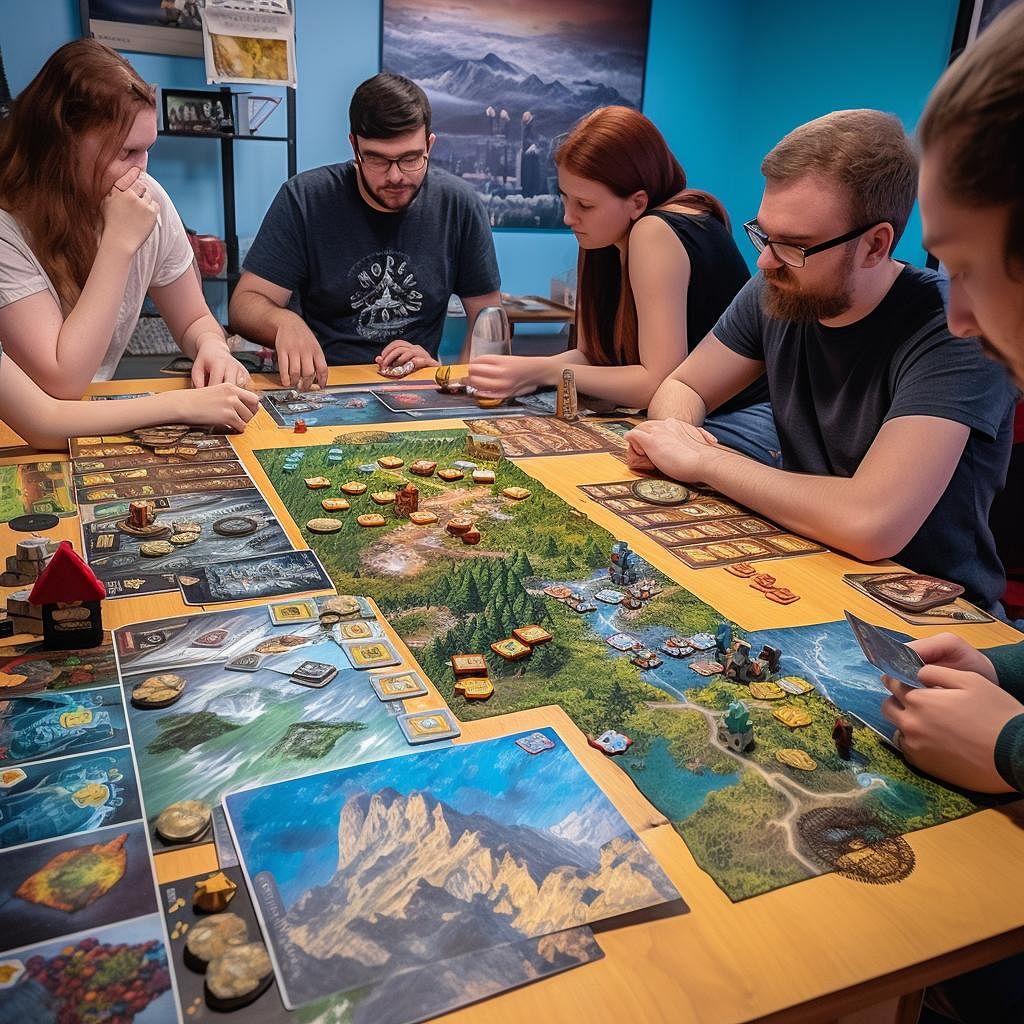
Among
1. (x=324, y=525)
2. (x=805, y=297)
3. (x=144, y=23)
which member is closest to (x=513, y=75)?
(x=144, y=23)

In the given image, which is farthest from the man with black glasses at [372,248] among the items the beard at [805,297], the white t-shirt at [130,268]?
the beard at [805,297]

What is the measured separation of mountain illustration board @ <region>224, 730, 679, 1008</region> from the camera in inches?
31.8

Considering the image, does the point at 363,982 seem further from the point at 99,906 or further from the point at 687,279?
the point at 687,279

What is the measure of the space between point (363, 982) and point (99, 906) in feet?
0.82

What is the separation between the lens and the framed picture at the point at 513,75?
5051mm

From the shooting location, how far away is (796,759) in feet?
3.55

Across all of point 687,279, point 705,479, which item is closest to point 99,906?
point 705,479

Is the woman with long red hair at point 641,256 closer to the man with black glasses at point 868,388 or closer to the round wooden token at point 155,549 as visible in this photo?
the man with black glasses at point 868,388

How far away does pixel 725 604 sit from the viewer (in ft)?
4.81

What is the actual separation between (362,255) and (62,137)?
4.09 ft

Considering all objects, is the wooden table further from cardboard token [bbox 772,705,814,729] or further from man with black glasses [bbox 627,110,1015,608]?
man with black glasses [bbox 627,110,1015,608]

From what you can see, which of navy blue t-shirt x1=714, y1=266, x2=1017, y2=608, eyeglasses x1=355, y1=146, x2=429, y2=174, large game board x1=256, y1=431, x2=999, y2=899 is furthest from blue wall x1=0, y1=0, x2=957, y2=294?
large game board x1=256, y1=431, x2=999, y2=899

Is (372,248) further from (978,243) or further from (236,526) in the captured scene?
(978,243)

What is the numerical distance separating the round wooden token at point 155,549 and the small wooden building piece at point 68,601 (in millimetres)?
284
